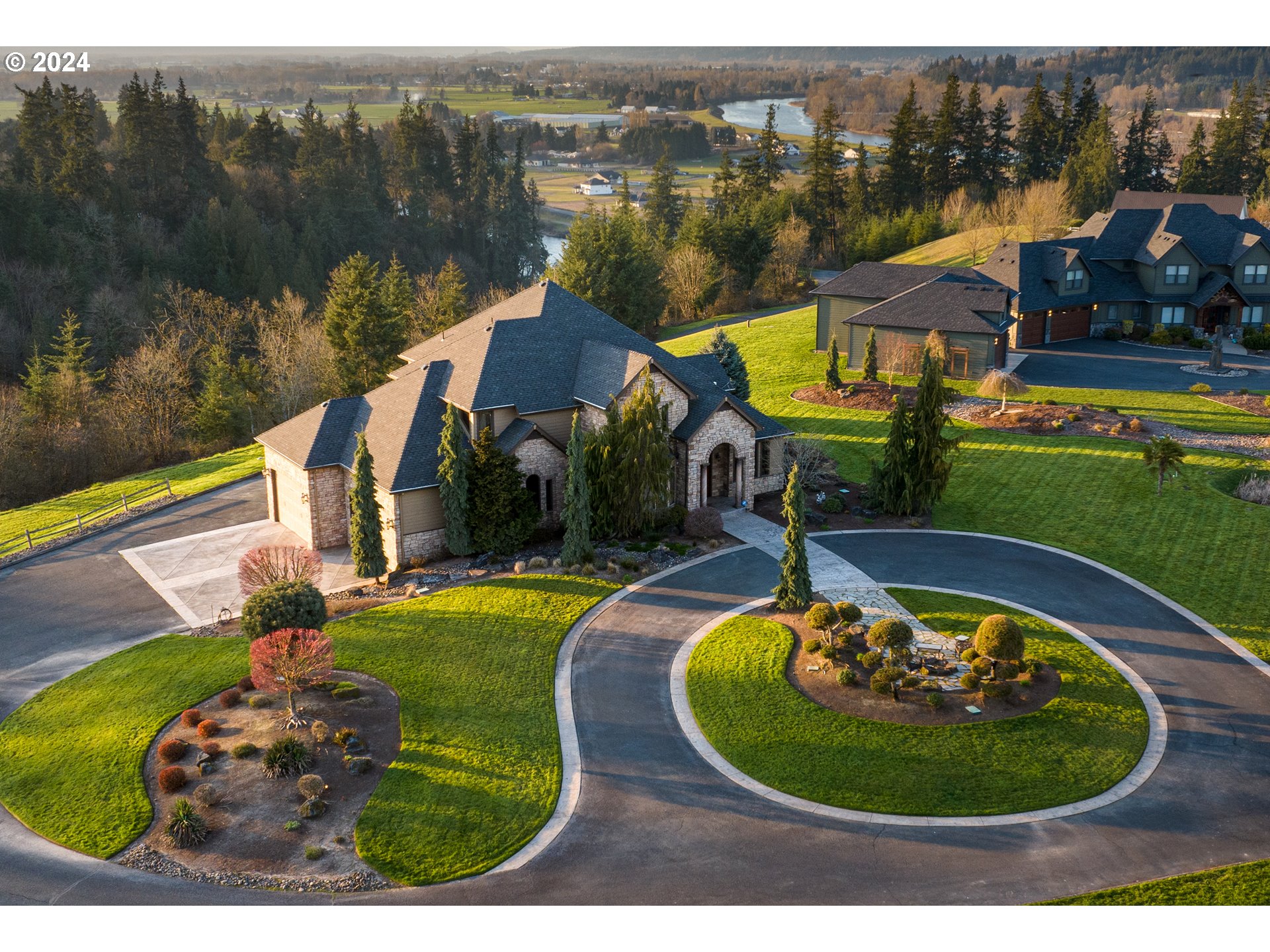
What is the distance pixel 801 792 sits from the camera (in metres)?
23.9

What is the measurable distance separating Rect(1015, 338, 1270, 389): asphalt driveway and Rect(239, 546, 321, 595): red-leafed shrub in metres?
41.0

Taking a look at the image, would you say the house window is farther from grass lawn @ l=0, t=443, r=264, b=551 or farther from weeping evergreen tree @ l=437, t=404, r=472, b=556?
grass lawn @ l=0, t=443, r=264, b=551

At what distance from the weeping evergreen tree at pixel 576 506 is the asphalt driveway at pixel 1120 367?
32830 millimetres

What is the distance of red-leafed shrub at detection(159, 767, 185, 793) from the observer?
24.2 m

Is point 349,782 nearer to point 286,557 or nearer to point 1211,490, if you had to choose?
point 286,557

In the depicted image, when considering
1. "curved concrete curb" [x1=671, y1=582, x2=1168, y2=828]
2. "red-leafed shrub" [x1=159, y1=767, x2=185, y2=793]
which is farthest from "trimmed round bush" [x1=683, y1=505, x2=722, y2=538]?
"red-leafed shrub" [x1=159, y1=767, x2=185, y2=793]

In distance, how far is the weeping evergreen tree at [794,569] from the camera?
3162cm

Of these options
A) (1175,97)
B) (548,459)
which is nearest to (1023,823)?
(548,459)

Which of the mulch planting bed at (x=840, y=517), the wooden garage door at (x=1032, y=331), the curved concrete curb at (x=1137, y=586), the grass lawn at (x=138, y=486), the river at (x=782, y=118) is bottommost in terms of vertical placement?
the grass lawn at (x=138, y=486)

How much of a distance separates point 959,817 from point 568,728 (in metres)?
9.82

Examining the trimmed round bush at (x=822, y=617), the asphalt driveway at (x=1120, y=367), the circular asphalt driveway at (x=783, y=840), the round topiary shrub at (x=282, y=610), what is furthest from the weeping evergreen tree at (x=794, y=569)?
the asphalt driveway at (x=1120, y=367)

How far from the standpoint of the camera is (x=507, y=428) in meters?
39.2

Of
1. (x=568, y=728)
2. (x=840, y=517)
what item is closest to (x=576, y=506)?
(x=568, y=728)

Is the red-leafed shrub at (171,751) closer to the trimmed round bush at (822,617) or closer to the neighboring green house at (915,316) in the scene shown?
the trimmed round bush at (822,617)
